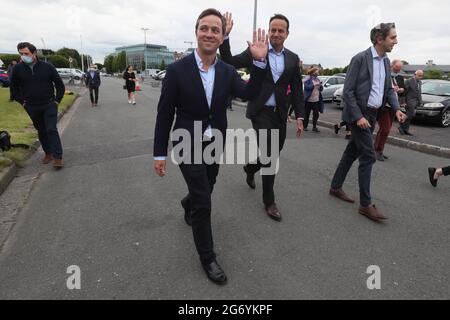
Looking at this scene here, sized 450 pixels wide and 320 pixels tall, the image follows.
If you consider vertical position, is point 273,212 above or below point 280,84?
below

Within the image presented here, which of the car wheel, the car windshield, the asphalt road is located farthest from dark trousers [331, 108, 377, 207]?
the car windshield

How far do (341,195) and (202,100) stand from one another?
2.61 meters

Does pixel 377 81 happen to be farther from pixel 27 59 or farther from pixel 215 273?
pixel 27 59

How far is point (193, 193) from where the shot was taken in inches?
103

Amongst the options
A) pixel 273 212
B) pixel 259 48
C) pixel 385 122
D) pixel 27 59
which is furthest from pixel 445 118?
pixel 27 59

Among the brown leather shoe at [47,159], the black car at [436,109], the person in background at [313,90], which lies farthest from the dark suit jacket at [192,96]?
the black car at [436,109]

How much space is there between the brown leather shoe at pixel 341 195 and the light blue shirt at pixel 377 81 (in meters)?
1.19

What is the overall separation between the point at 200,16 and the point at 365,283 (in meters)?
2.46

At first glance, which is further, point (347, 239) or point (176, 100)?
point (347, 239)

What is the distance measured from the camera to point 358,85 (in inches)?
147

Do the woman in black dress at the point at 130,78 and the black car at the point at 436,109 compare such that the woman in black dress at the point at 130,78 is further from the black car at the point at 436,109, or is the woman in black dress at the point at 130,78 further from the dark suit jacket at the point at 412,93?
the black car at the point at 436,109
